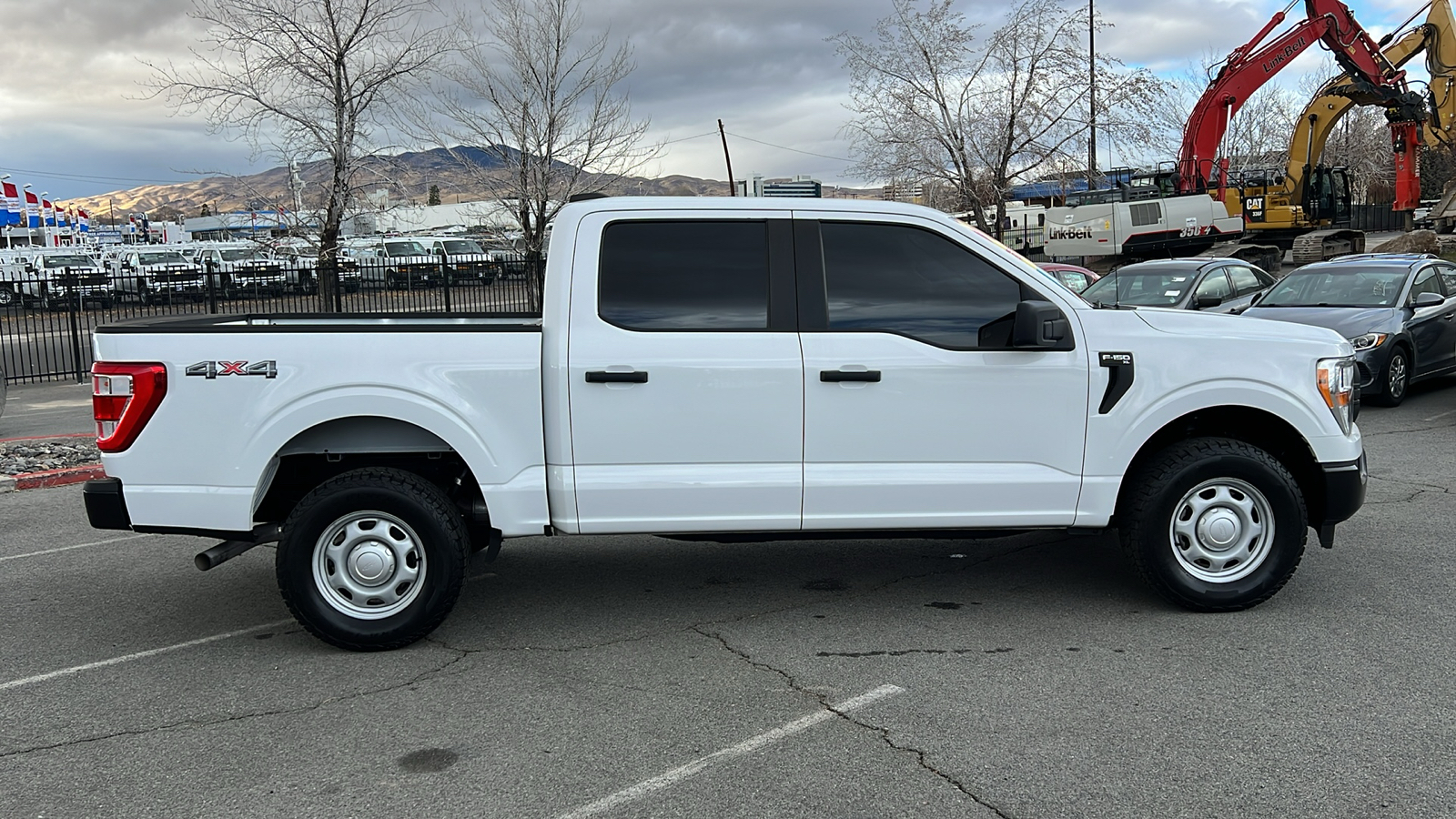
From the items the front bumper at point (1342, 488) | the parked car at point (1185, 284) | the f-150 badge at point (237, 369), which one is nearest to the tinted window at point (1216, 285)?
the parked car at point (1185, 284)

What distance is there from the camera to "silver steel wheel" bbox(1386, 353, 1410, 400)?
11.8 m

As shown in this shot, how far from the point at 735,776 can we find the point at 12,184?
80.0m

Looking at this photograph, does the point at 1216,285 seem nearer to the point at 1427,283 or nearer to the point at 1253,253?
the point at 1427,283

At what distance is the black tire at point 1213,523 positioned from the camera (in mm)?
5227

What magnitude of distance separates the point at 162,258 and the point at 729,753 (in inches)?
1830

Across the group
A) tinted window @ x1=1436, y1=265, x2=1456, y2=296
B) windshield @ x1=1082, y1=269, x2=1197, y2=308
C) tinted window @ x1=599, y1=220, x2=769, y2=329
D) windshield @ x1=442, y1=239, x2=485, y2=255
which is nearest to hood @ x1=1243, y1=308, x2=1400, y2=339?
tinted window @ x1=1436, y1=265, x2=1456, y2=296

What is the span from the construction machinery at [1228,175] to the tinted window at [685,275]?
2650 centimetres

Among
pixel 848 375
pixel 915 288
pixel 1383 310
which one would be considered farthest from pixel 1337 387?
pixel 1383 310

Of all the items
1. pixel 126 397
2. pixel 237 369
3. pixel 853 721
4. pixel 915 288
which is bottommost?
pixel 853 721

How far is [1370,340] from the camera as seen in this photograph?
11539 millimetres

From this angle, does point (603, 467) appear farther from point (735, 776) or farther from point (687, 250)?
point (735, 776)

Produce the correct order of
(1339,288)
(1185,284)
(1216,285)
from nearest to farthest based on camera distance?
1. (1339,288)
2. (1185,284)
3. (1216,285)

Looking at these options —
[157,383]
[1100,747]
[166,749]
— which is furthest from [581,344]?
[1100,747]

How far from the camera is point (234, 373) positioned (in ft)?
16.1
